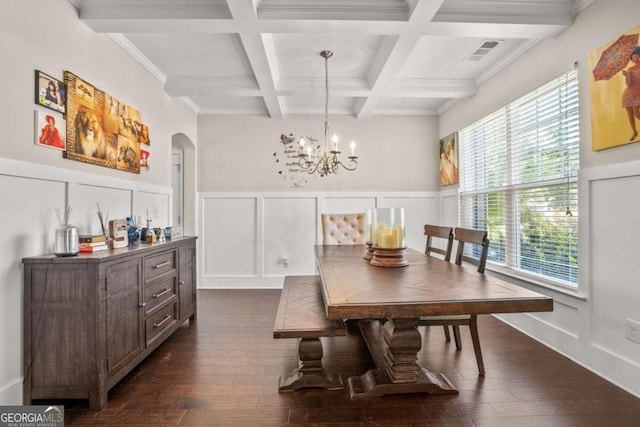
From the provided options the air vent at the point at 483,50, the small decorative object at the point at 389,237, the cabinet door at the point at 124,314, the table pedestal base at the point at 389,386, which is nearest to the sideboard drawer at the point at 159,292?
the cabinet door at the point at 124,314

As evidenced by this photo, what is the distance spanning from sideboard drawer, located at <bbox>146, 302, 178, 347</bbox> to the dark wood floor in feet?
0.57

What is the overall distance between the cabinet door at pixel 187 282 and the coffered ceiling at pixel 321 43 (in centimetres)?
186

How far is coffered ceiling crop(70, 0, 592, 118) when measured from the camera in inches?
94.4

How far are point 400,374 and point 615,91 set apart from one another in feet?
7.30

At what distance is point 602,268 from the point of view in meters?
2.24

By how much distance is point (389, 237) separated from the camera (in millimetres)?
2209

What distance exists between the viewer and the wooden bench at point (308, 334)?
74.3 inches

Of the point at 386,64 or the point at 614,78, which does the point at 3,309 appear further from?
the point at 614,78

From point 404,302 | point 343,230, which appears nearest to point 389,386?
point 404,302

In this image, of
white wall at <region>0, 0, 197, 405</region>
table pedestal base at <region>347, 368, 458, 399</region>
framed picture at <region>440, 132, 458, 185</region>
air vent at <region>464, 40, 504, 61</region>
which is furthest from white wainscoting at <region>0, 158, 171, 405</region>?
framed picture at <region>440, 132, 458, 185</region>

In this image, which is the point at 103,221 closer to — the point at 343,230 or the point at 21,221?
the point at 21,221

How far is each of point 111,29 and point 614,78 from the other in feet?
11.5

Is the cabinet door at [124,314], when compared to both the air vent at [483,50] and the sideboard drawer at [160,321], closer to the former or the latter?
the sideboard drawer at [160,321]

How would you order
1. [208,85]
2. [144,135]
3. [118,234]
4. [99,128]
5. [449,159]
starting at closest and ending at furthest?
[118,234]
[99,128]
[144,135]
[208,85]
[449,159]
